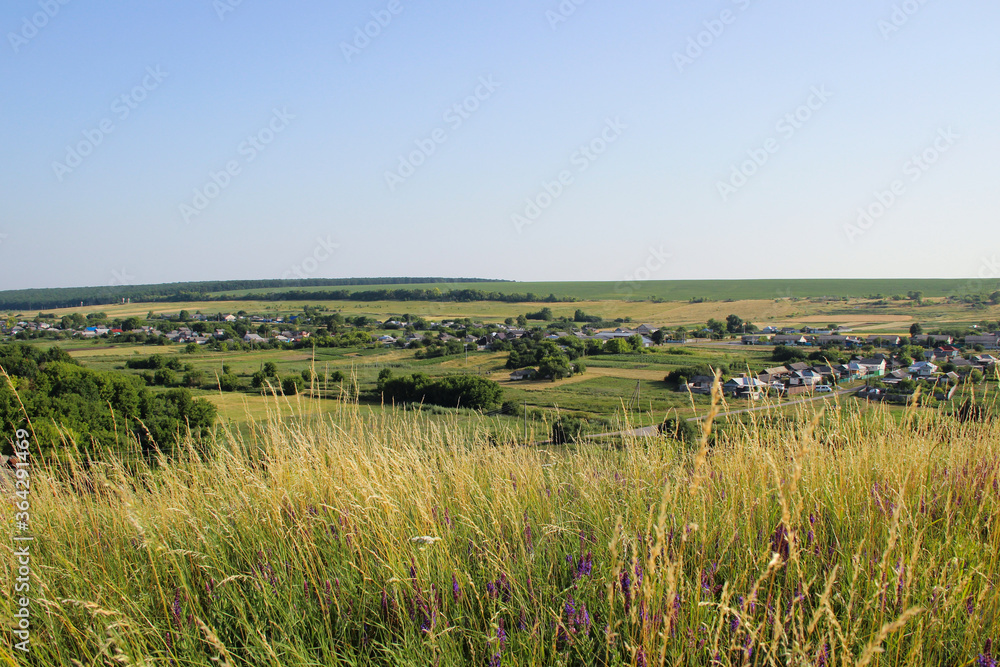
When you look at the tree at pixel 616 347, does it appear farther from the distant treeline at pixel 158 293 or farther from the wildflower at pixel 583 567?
the distant treeline at pixel 158 293

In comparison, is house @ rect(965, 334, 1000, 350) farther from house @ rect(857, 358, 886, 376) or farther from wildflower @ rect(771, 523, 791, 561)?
wildflower @ rect(771, 523, 791, 561)

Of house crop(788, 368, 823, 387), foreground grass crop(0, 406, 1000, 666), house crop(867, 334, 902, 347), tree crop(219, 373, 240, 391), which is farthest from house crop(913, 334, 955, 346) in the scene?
foreground grass crop(0, 406, 1000, 666)

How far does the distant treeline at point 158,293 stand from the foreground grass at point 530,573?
456 feet

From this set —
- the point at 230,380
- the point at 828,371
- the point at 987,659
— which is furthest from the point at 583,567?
the point at 828,371

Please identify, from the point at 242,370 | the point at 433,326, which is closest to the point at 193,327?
the point at 433,326

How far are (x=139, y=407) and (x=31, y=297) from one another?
5523 inches

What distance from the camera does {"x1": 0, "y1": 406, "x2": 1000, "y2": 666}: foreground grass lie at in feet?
5.89

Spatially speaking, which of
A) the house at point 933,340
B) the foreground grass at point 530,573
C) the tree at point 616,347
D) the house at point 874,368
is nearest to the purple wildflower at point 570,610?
the foreground grass at point 530,573

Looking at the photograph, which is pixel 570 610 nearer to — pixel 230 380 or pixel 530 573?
Answer: pixel 530 573

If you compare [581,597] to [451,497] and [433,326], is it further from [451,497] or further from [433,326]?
[433,326]

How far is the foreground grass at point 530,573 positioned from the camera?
1.80 meters

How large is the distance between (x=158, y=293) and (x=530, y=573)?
639 feet

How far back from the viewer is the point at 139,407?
28.8 m

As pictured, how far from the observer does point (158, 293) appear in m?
168
